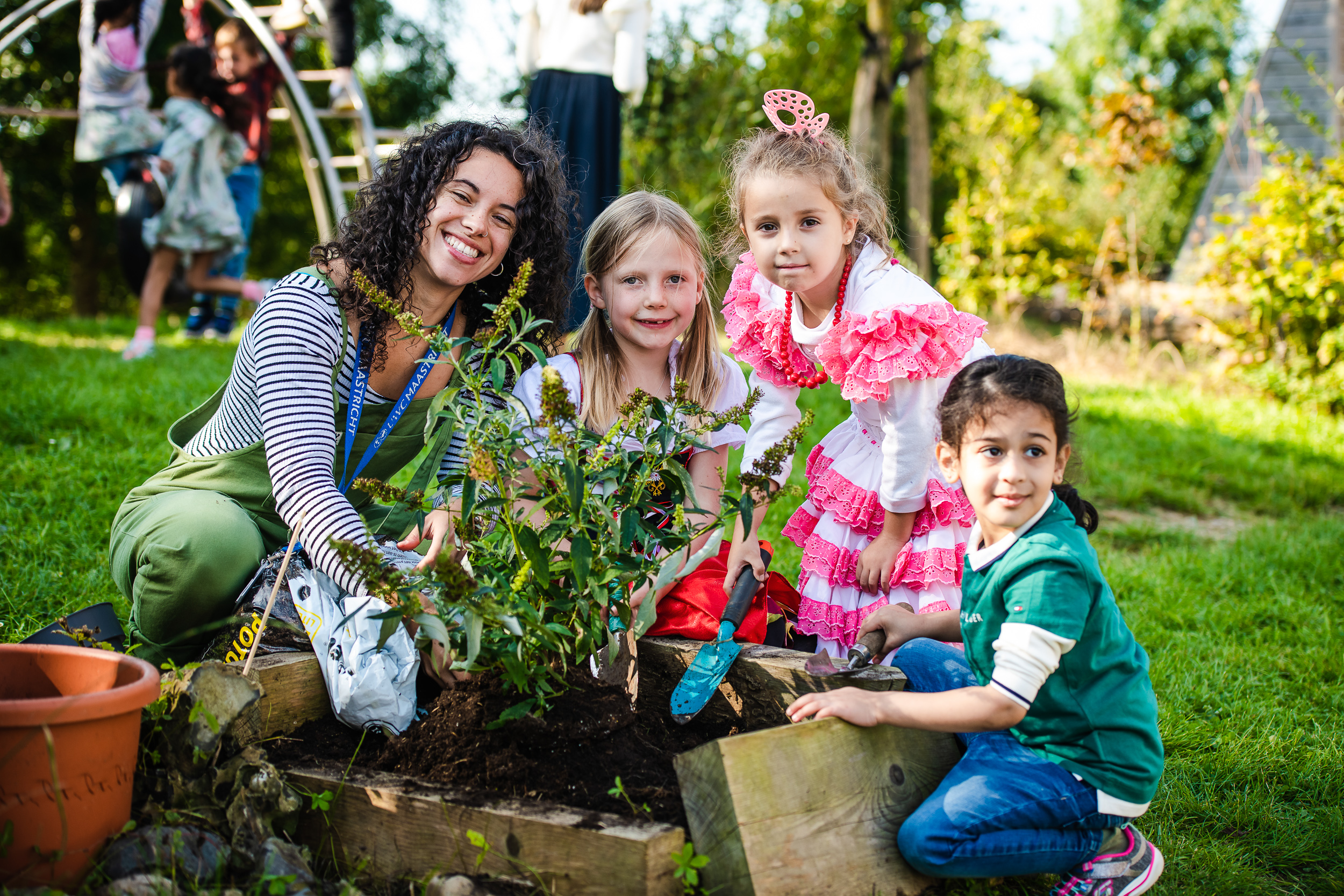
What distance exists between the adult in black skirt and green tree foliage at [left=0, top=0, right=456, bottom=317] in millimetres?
8715

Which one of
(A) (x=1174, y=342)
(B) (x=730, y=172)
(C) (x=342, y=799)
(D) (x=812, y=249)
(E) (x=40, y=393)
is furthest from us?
(A) (x=1174, y=342)

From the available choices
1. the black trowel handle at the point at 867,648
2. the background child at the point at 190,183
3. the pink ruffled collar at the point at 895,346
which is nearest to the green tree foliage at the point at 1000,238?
the background child at the point at 190,183

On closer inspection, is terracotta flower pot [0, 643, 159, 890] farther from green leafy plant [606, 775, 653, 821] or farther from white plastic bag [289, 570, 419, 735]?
green leafy plant [606, 775, 653, 821]

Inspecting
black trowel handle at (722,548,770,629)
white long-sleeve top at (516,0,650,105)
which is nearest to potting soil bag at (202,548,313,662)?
black trowel handle at (722,548,770,629)

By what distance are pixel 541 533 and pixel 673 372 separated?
105 cm

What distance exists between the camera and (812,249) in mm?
2314

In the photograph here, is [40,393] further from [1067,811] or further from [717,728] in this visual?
[1067,811]

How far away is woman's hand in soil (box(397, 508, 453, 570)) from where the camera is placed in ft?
5.92

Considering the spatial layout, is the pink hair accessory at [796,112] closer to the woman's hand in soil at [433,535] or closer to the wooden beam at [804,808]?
the woman's hand in soil at [433,535]

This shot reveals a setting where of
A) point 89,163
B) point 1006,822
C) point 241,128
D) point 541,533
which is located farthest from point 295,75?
point 1006,822

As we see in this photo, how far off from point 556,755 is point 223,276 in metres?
6.23

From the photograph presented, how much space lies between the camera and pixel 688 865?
4.63ft

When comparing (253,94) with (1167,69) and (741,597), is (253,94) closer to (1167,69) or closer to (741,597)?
(741,597)

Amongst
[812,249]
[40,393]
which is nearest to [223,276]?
[40,393]
